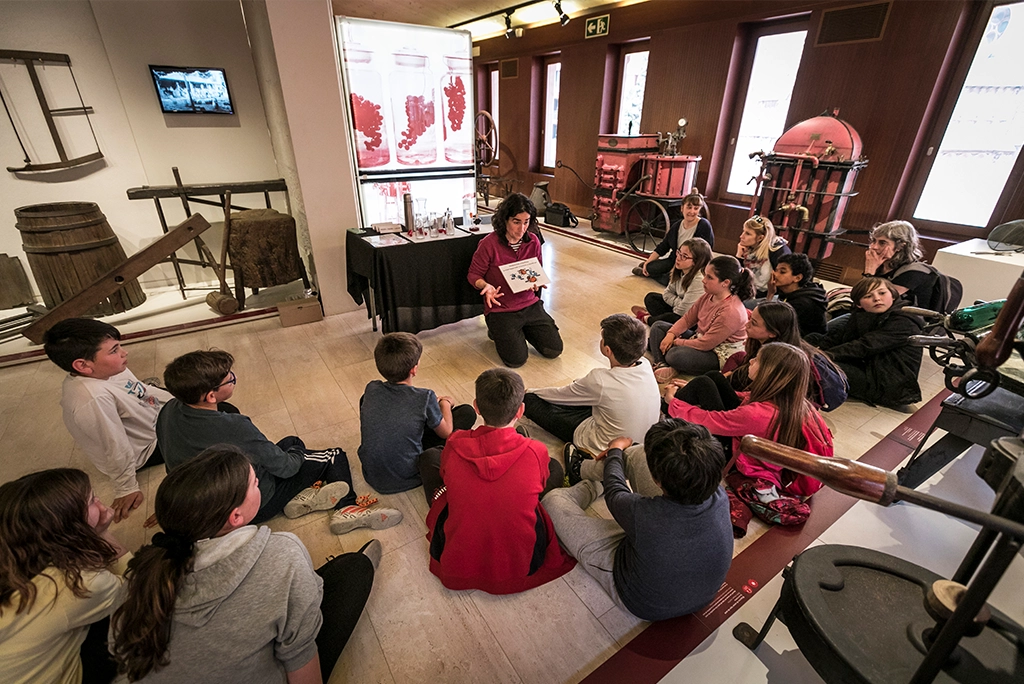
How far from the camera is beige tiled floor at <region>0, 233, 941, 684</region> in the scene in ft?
4.87

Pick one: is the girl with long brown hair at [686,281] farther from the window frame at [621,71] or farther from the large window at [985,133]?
the window frame at [621,71]

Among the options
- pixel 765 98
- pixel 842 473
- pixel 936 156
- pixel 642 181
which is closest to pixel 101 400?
pixel 842 473

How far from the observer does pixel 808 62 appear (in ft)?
16.7

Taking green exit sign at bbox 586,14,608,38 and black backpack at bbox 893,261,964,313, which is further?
green exit sign at bbox 586,14,608,38

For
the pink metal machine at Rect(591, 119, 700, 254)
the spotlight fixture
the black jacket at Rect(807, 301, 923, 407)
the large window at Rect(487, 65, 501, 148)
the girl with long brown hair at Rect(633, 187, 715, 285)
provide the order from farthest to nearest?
the large window at Rect(487, 65, 501, 148) → the spotlight fixture → the pink metal machine at Rect(591, 119, 700, 254) → the girl with long brown hair at Rect(633, 187, 715, 285) → the black jacket at Rect(807, 301, 923, 407)

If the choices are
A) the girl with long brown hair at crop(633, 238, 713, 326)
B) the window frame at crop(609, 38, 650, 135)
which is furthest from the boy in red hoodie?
the window frame at crop(609, 38, 650, 135)

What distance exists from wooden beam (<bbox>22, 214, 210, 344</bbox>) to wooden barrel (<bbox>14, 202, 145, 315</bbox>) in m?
0.20

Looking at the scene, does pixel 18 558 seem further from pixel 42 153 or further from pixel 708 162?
pixel 708 162

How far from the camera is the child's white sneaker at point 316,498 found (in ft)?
6.36

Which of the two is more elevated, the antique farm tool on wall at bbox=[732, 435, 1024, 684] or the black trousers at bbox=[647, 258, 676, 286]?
the antique farm tool on wall at bbox=[732, 435, 1024, 684]

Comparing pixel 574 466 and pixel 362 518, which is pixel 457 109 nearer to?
pixel 574 466

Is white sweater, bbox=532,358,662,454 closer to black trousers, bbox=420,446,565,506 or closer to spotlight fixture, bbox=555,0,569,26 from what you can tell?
black trousers, bbox=420,446,565,506

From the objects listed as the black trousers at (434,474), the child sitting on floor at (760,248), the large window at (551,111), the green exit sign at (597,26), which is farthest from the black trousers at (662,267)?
the large window at (551,111)

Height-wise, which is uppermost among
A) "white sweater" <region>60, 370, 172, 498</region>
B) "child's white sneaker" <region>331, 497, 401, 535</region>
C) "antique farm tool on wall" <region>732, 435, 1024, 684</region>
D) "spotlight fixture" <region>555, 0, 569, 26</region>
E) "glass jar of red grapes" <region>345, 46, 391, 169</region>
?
"spotlight fixture" <region>555, 0, 569, 26</region>
